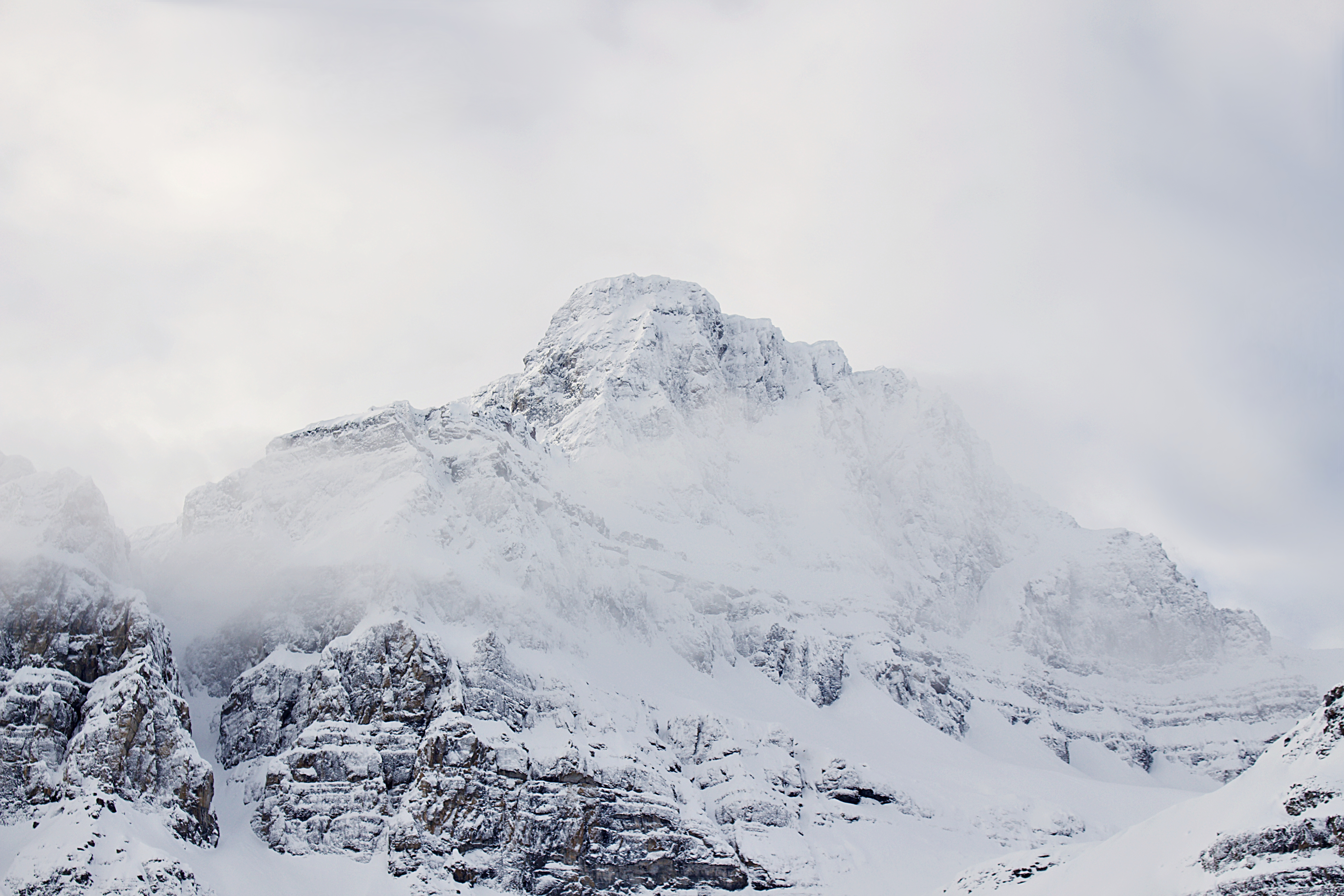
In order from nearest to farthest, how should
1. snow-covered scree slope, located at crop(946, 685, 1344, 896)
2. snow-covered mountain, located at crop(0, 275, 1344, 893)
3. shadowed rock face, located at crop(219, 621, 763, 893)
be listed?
snow-covered scree slope, located at crop(946, 685, 1344, 896), shadowed rock face, located at crop(219, 621, 763, 893), snow-covered mountain, located at crop(0, 275, 1344, 893)

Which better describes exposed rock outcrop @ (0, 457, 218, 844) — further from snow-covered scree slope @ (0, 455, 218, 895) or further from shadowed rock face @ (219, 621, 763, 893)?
shadowed rock face @ (219, 621, 763, 893)

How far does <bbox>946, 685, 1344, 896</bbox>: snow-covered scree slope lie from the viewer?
7681cm

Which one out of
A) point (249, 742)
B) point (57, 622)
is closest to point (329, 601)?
point (249, 742)

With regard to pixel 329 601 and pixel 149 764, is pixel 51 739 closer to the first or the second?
pixel 149 764

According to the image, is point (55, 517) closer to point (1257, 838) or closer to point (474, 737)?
point (474, 737)

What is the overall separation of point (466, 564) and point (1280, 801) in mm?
125672

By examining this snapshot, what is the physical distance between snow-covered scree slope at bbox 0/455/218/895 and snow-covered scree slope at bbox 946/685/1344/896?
94747 mm

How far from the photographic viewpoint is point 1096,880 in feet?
307

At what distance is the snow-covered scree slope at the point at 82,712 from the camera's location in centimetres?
11831

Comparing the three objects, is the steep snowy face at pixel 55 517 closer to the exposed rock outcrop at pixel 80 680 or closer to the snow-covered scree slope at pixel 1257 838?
the exposed rock outcrop at pixel 80 680

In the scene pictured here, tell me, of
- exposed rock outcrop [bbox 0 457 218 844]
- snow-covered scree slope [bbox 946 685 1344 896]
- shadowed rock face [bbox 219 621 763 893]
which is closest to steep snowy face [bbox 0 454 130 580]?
exposed rock outcrop [bbox 0 457 218 844]

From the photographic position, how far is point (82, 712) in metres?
134

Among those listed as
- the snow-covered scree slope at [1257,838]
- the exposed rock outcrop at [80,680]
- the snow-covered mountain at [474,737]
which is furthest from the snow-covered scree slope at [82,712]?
the snow-covered scree slope at [1257,838]

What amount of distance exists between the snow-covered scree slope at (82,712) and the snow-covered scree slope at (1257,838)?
94.7m
